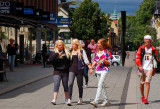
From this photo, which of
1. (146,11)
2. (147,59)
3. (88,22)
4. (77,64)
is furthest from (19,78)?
(146,11)

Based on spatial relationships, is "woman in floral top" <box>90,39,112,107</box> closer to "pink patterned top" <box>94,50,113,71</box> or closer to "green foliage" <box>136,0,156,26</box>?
"pink patterned top" <box>94,50,113,71</box>

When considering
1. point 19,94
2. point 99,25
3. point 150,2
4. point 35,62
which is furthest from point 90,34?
point 19,94

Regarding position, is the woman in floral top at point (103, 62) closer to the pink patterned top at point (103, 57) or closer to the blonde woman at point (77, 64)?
the pink patterned top at point (103, 57)

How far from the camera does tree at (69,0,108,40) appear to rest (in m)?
72.6

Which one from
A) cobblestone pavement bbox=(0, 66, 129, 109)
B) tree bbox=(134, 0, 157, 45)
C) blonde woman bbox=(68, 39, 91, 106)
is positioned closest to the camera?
cobblestone pavement bbox=(0, 66, 129, 109)

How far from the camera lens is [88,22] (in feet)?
239

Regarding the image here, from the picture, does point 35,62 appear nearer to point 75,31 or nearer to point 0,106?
point 0,106

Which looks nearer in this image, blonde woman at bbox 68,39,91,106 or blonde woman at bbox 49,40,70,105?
blonde woman at bbox 49,40,70,105

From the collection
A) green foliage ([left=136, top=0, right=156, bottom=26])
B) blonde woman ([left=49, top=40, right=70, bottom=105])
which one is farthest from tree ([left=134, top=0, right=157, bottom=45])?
blonde woman ([left=49, top=40, right=70, bottom=105])

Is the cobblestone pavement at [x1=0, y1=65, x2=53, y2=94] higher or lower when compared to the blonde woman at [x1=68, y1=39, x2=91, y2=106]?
lower

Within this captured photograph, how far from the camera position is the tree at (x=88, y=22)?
238 feet

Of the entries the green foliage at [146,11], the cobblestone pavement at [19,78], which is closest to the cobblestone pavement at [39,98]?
the cobblestone pavement at [19,78]

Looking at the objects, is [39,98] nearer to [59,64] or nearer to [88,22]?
[59,64]

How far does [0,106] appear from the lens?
923 centimetres
